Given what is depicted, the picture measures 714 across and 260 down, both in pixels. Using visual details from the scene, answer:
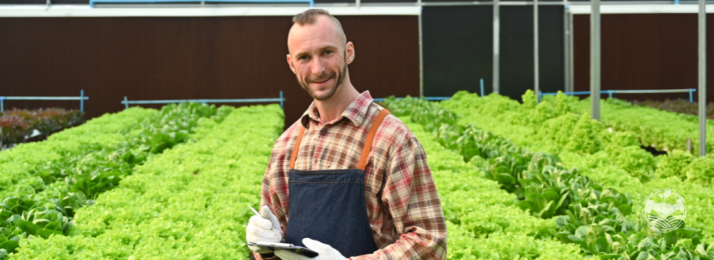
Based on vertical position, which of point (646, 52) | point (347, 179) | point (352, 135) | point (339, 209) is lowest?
point (339, 209)

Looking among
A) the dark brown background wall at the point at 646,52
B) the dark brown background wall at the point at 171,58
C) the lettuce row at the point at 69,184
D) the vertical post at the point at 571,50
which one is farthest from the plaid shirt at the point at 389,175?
the dark brown background wall at the point at 646,52

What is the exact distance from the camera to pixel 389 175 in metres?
2.19

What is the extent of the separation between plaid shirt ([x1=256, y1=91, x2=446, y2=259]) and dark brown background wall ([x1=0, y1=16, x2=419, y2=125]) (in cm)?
1996

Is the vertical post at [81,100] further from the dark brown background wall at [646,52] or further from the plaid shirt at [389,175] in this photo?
the plaid shirt at [389,175]

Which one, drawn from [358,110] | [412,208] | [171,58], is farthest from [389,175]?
[171,58]

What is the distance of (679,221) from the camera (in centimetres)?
432

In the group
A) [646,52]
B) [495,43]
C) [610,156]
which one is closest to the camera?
[610,156]

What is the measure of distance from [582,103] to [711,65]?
7872 mm

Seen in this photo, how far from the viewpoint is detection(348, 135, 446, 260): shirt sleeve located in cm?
218

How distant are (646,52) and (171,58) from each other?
17142mm

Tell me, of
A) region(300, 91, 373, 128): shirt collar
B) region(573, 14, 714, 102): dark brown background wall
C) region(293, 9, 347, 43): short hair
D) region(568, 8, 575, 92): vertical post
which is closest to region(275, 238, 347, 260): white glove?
region(300, 91, 373, 128): shirt collar

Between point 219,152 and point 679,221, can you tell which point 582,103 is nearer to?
point 219,152

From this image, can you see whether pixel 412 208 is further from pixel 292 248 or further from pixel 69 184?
pixel 69 184

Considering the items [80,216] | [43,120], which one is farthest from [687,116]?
[43,120]
